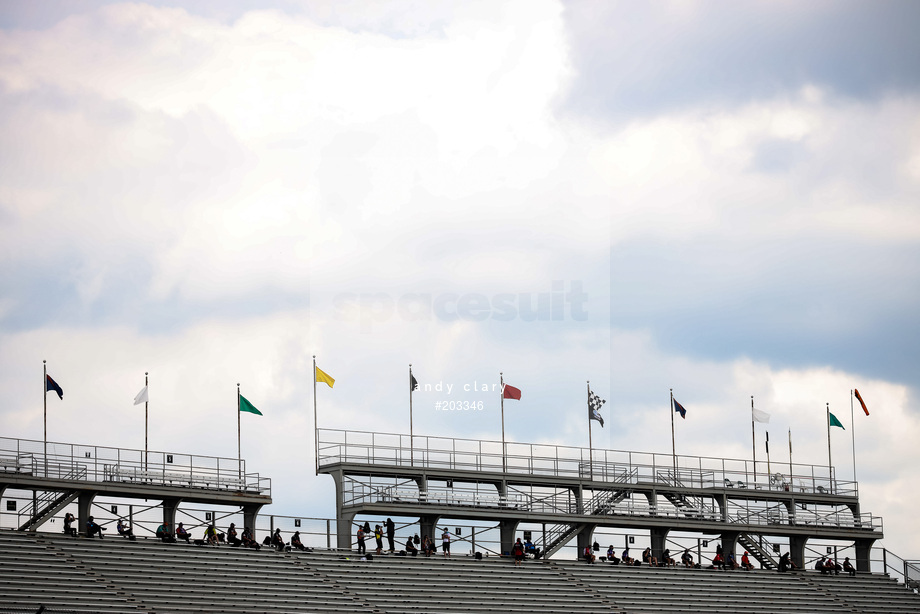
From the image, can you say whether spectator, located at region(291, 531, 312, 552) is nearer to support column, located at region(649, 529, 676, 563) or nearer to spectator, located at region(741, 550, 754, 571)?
support column, located at region(649, 529, 676, 563)

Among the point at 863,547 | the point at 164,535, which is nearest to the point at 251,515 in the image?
the point at 164,535

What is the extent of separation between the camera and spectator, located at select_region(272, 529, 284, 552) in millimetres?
52719

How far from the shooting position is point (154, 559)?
48094 mm

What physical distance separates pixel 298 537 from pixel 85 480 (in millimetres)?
8166

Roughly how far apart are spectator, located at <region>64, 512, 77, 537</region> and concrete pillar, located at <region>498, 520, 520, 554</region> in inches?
717

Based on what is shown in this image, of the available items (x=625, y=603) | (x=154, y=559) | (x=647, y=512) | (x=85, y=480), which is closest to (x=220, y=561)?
(x=154, y=559)

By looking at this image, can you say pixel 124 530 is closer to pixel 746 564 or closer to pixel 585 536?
pixel 585 536

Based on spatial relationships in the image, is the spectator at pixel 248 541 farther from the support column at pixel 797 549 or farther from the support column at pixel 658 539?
the support column at pixel 797 549

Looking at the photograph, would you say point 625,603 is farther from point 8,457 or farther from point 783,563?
point 8,457

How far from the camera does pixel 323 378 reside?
57.6 metres

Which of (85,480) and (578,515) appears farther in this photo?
(578,515)

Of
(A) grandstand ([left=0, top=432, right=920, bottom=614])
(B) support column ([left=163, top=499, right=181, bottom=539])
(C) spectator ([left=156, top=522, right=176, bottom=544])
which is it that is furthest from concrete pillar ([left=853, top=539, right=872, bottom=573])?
(C) spectator ([left=156, top=522, right=176, bottom=544])

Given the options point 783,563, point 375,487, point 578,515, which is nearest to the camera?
point 375,487

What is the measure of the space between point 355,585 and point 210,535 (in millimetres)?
5688
